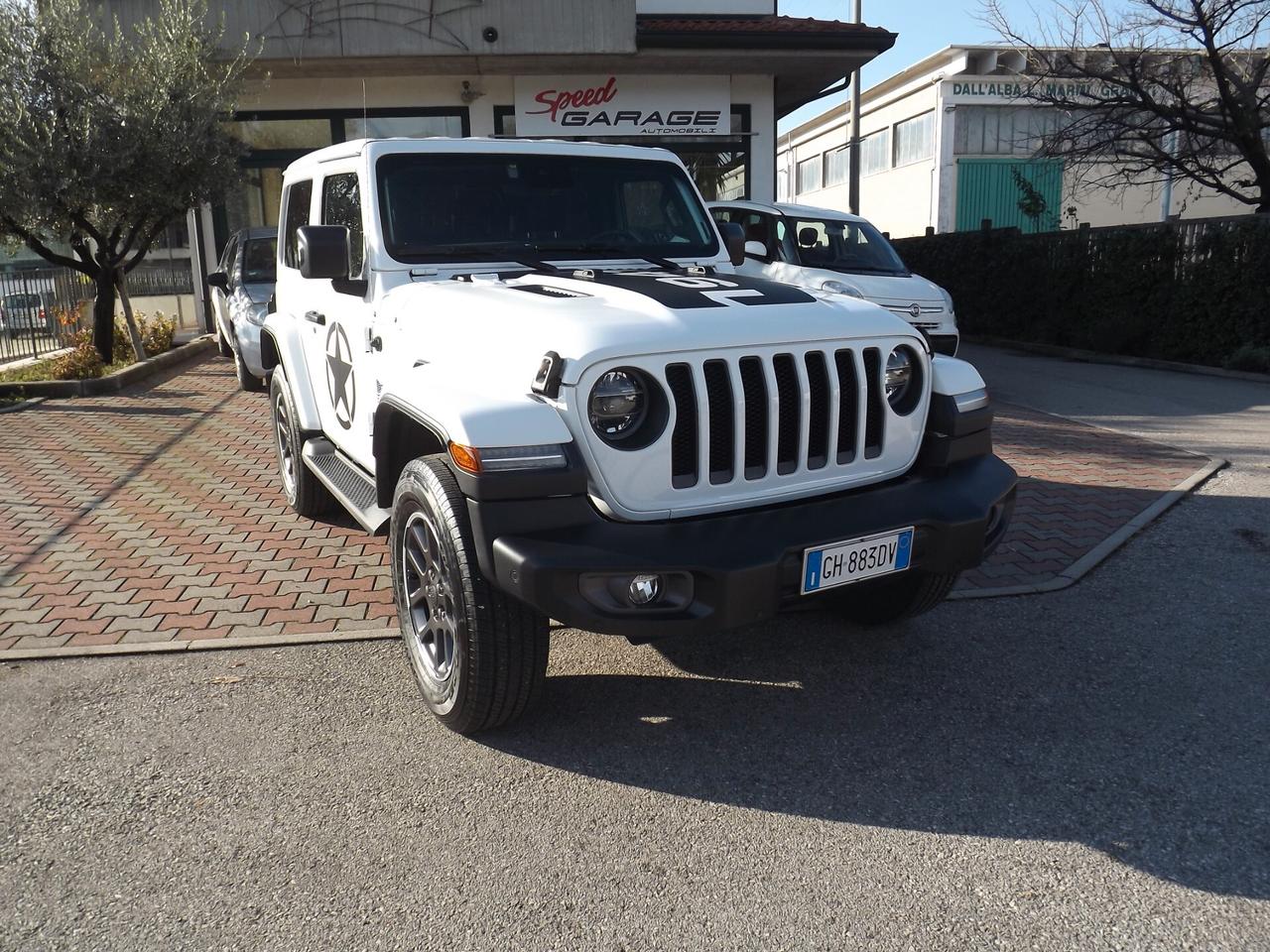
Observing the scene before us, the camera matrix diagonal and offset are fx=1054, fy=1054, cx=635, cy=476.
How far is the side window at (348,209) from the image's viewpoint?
4711 mm

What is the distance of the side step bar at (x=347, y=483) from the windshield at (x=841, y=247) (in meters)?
6.98

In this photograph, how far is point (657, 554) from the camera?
3131 mm

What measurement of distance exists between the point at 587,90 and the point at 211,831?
1432cm

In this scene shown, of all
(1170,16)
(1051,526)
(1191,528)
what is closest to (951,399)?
(1051,526)

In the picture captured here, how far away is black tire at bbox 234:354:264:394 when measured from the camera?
1137 cm

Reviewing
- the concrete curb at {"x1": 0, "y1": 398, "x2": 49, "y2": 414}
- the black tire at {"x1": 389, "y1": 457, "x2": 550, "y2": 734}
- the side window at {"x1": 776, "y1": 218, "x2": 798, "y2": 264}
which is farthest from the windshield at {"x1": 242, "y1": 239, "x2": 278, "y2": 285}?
the black tire at {"x1": 389, "y1": 457, "x2": 550, "y2": 734}

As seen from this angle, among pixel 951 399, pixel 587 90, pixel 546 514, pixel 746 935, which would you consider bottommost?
pixel 746 935

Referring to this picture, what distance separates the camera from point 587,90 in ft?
51.6

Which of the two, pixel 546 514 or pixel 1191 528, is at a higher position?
pixel 546 514

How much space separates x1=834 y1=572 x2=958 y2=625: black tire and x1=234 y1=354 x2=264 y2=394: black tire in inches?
335

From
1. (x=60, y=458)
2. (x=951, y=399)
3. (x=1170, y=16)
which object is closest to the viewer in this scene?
→ (x=951, y=399)

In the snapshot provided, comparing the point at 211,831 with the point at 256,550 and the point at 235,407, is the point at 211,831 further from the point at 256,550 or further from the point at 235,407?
the point at 235,407

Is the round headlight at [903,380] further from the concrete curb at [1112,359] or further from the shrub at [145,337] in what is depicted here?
the shrub at [145,337]

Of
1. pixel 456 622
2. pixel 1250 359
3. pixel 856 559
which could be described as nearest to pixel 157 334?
pixel 456 622
